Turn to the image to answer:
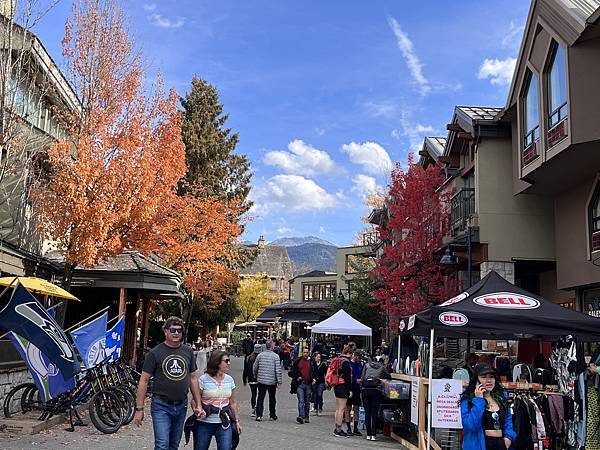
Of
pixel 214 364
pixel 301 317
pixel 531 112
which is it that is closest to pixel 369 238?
pixel 301 317

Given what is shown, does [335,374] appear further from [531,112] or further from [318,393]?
[531,112]

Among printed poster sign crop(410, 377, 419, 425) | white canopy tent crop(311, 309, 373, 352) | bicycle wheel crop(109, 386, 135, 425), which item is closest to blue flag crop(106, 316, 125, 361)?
bicycle wheel crop(109, 386, 135, 425)

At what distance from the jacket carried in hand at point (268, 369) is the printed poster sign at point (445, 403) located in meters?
5.26

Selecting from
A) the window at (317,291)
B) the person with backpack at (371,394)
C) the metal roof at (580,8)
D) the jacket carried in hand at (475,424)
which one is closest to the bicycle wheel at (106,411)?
the person with backpack at (371,394)

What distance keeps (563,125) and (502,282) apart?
25.4 ft

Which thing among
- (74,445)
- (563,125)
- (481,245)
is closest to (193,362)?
(74,445)

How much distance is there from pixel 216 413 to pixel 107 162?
36.0 feet

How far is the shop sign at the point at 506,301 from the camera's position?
10781mm

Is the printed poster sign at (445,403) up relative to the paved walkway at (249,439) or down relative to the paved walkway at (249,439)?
up

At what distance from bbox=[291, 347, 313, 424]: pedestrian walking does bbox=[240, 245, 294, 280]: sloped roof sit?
270 feet

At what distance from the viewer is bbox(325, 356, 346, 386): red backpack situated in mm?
13742

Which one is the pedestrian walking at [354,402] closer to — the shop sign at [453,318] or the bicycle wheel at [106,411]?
the shop sign at [453,318]

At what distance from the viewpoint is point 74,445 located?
413 inches

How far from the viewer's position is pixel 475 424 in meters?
6.51
